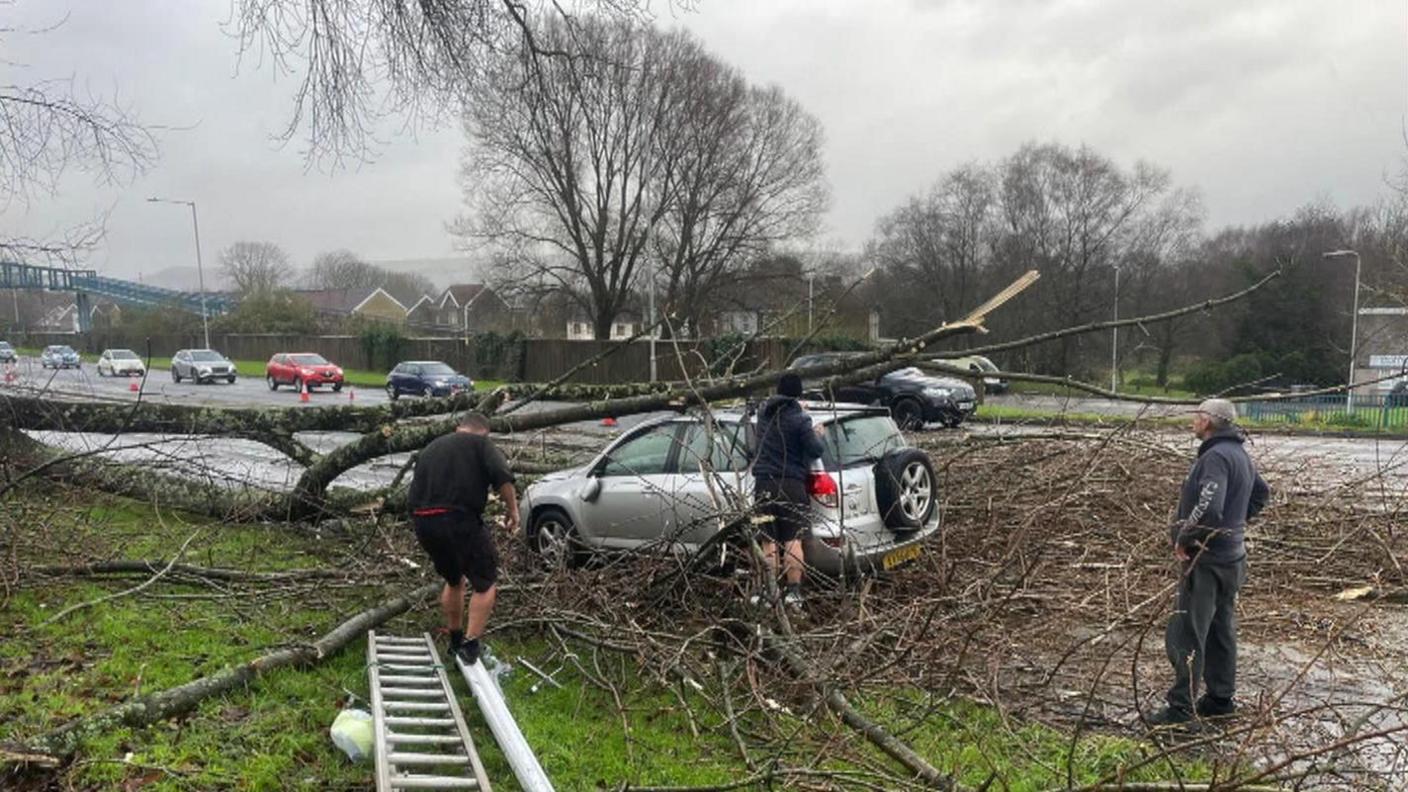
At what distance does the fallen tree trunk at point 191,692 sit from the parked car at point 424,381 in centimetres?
2476

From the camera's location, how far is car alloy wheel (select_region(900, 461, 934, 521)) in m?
6.05

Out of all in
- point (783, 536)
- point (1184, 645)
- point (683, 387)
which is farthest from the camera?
point (683, 387)

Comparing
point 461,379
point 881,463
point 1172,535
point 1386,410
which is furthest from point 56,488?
point 1386,410

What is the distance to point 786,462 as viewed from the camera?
5.86 metres

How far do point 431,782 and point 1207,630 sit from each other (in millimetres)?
3702

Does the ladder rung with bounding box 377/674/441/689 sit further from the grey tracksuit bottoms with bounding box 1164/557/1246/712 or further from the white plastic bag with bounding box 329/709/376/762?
the grey tracksuit bottoms with bounding box 1164/557/1246/712

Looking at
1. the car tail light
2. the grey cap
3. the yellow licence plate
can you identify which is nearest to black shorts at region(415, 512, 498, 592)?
the car tail light

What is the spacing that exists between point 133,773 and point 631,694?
7.39 feet

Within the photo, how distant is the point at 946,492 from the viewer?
23.9 ft

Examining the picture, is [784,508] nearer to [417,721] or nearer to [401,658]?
[401,658]

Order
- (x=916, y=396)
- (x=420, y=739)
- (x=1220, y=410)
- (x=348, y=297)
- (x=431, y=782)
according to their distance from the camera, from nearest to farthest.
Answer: (x=431, y=782) → (x=420, y=739) → (x=1220, y=410) → (x=916, y=396) → (x=348, y=297)

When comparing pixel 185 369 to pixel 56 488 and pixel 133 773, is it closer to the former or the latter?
pixel 56 488

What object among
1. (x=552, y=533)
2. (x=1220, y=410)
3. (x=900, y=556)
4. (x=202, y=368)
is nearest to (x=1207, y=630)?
(x=1220, y=410)

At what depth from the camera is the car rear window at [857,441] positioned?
6086 mm
